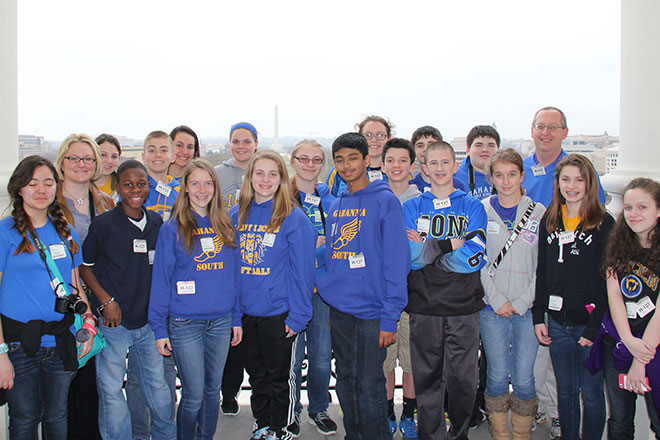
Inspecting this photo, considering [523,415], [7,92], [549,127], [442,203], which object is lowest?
[523,415]

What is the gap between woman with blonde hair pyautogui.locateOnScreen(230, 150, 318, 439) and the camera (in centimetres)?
265

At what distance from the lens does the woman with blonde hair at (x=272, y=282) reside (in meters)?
2.65

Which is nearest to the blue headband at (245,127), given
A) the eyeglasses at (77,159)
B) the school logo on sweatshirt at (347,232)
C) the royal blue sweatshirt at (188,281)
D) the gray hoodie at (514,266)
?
the eyeglasses at (77,159)

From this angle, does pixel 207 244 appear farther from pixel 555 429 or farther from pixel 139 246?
pixel 555 429

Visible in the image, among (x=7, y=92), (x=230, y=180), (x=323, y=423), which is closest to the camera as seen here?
(x=7, y=92)

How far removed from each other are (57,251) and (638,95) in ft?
12.4

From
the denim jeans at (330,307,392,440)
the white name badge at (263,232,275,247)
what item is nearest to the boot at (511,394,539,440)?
the denim jeans at (330,307,392,440)

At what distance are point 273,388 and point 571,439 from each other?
1.84 m

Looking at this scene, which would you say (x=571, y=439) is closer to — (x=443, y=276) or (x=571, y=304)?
(x=571, y=304)

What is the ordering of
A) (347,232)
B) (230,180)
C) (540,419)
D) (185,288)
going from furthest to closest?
(230,180)
(540,419)
(347,232)
(185,288)

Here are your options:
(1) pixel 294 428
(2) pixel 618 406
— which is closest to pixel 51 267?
(1) pixel 294 428

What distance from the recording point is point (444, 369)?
2691mm

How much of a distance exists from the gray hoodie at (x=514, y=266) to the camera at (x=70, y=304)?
92.9 inches

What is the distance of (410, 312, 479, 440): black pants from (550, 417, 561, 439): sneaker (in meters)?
0.84
